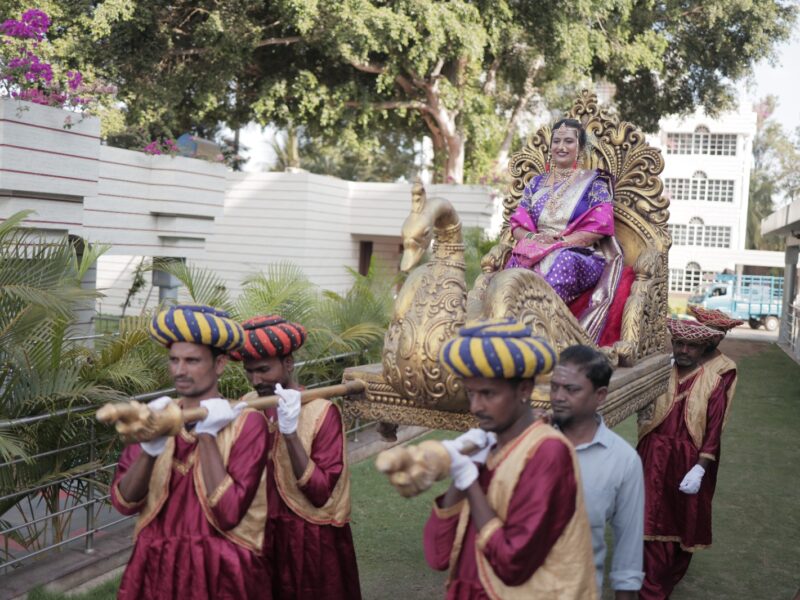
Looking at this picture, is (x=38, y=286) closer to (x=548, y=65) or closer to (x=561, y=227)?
(x=561, y=227)

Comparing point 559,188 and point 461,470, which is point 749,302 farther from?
point 461,470

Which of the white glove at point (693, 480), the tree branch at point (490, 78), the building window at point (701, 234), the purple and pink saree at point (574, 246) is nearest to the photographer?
the white glove at point (693, 480)

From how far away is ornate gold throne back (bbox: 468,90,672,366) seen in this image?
238 inches

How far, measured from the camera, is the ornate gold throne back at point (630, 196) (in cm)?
604

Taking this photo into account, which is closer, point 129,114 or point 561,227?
point 561,227

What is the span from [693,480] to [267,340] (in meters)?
2.93

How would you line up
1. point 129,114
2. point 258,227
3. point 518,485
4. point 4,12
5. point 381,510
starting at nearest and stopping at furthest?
point 518,485 → point 381,510 → point 4,12 → point 129,114 → point 258,227

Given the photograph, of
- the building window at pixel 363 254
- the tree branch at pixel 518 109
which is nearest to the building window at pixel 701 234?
the tree branch at pixel 518 109

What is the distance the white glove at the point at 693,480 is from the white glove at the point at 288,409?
9.21 feet

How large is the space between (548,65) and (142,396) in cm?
1516

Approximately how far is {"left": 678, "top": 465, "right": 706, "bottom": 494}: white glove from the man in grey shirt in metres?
2.18

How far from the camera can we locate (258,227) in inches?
804

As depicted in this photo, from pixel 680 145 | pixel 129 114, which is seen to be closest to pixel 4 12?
pixel 129 114

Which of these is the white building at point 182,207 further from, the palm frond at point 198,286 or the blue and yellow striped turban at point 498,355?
the blue and yellow striped turban at point 498,355
